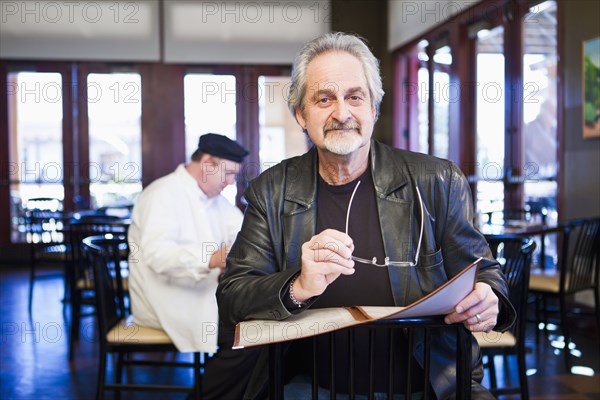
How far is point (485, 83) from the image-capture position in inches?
246

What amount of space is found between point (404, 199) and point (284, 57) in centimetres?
744

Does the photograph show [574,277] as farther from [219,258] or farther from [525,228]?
[219,258]

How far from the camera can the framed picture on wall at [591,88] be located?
15.5 feet

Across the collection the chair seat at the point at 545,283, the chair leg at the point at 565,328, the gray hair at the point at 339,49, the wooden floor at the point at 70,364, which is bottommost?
the wooden floor at the point at 70,364

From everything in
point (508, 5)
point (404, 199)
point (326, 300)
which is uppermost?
point (508, 5)

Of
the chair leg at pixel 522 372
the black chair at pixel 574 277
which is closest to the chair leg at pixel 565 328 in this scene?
the black chair at pixel 574 277

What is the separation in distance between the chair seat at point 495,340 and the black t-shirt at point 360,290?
110cm

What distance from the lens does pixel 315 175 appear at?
5.62 feet

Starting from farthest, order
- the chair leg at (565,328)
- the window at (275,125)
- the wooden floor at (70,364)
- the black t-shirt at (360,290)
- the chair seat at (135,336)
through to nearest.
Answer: the window at (275,125) → the chair leg at (565,328) → the wooden floor at (70,364) → the chair seat at (135,336) → the black t-shirt at (360,290)

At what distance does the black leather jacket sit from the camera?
5.25ft

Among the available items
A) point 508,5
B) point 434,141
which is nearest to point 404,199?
point 508,5

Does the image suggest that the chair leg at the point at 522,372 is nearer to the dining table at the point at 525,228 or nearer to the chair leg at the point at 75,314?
the dining table at the point at 525,228

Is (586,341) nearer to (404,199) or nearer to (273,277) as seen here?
(404,199)

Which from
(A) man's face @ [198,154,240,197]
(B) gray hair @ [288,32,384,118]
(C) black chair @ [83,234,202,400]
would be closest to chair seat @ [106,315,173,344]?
(C) black chair @ [83,234,202,400]
